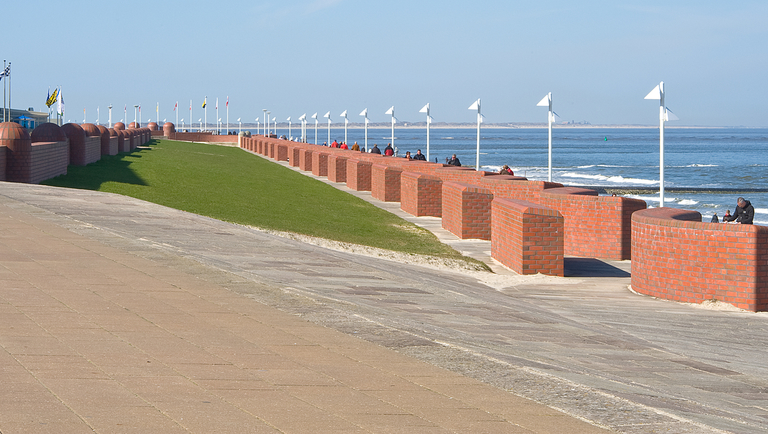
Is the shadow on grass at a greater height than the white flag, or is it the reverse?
the white flag

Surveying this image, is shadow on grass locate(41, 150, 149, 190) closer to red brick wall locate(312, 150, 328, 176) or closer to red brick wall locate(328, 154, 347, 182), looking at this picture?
red brick wall locate(328, 154, 347, 182)

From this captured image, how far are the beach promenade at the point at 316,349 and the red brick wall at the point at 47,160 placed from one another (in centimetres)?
701

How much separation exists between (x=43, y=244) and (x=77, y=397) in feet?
14.9

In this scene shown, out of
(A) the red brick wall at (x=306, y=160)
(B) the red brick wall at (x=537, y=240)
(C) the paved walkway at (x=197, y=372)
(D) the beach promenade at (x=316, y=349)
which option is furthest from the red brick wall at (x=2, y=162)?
(A) the red brick wall at (x=306, y=160)

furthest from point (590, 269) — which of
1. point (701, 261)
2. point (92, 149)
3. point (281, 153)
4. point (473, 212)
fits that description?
point (281, 153)

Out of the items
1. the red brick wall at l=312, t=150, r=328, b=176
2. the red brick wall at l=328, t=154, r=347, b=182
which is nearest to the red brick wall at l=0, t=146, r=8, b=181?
the red brick wall at l=328, t=154, r=347, b=182

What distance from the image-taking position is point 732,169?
69.7 m

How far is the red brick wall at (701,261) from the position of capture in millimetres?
9773

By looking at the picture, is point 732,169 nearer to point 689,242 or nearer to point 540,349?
point 689,242

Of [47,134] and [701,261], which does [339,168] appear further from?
[701,261]

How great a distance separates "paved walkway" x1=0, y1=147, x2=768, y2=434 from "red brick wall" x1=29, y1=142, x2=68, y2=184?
6920 millimetres

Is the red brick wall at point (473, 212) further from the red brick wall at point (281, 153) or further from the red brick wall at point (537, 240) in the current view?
the red brick wall at point (281, 153)

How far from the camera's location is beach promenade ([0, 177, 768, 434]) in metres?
4.20

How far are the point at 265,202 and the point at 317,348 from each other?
14.2 m
